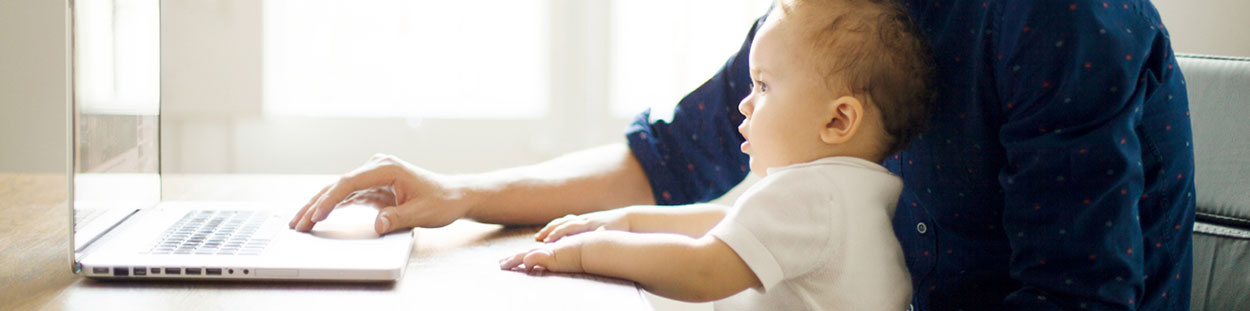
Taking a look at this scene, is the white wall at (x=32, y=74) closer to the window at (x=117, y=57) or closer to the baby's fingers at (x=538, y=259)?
the window at (x=117, y=57)

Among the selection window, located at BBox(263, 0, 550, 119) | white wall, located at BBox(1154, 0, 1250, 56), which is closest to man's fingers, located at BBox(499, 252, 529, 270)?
window, located at BBox(263, 0, 550, 119)

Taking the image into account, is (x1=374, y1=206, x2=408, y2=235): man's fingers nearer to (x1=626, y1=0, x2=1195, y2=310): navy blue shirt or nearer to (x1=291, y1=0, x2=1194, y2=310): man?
(x1=291, y1=0, x2=1194, y2=310): man

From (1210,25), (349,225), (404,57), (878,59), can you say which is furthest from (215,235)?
(1210,25)

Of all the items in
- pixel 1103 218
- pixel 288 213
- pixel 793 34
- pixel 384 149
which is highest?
pixel 793 34

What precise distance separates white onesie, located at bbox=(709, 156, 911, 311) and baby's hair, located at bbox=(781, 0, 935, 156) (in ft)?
0.19

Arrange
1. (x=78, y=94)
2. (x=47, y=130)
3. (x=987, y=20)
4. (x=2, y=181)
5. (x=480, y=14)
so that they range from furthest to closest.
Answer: (x=480, y=14)
(x=47, y=130)
(x=2, y=181)
(x=987, y=20)
(x=78, y=94)

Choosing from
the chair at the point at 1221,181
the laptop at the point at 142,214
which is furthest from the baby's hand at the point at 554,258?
the chair at the point at 1221,181

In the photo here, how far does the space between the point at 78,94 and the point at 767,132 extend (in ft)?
1.89

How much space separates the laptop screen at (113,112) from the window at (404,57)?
90cm

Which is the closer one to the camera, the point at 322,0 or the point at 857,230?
the point at 857,230

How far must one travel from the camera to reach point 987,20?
2.88ft

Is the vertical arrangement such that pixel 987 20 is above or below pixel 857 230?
above

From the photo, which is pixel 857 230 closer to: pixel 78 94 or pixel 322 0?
pixel 78 94

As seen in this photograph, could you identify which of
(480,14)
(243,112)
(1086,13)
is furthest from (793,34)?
(243,112)
